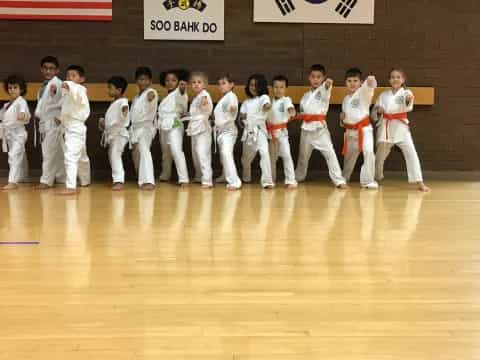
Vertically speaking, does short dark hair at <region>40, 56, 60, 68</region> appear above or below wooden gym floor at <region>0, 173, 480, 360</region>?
above

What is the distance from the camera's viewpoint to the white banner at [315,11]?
8.09m

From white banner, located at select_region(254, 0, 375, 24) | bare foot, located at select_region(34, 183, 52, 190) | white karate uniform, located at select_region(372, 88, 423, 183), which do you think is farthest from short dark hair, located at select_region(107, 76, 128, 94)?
white karate uniform, located at select_region(372, 88, 423, 183)

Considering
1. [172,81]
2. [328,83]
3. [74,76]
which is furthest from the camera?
[172,81]

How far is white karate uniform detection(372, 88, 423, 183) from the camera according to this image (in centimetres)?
746

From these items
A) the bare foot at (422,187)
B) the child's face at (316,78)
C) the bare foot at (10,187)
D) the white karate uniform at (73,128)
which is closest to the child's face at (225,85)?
the child's face at (316,78)

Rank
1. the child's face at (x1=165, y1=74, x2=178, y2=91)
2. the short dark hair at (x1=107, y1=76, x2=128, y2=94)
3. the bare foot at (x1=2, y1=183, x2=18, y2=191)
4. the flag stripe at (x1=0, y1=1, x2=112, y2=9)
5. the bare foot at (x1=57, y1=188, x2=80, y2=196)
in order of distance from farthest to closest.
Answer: the flag stripe at (x1=0, y1=1, x2=112, y2=9) → the child's face at (x1=165, y1=74, x2=178, y2=91) → the short dark hair at (x1=107, y1=76, x2=128, y2=94) → the bare foot at (x1=2, y1=183, x2=18, y2=191) → the bare foot at (x1=57, y1=188, x2=80, y2=196)

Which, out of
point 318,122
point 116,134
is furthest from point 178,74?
point 318,122

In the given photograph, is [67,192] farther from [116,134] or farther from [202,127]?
[202,127]

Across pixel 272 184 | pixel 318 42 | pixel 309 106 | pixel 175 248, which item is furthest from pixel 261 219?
pixel 318 42

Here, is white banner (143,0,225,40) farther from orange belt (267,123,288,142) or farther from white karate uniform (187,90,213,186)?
orange belt (267,123,288,142)

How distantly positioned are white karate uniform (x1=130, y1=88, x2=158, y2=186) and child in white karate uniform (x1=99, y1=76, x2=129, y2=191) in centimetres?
11

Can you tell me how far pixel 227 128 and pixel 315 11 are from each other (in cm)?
183

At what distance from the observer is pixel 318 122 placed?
7.55 meters

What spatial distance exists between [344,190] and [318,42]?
195cm
